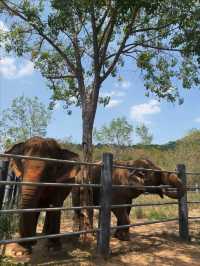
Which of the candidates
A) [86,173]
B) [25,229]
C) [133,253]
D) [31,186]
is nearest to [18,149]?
[31,186]

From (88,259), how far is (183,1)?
17.9 ft

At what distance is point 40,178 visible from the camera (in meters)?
6.29

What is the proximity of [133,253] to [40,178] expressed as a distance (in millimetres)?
2112

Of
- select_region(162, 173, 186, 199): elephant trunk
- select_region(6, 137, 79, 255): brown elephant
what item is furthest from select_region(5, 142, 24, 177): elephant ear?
select_region(162, 173, 186, 199): elephant trunk

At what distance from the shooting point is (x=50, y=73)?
35.7ft

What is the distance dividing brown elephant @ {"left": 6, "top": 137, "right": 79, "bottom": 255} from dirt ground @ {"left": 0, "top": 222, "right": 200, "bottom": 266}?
0.34 metres

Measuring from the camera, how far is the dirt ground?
622 centimetres

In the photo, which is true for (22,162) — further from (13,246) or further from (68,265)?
(68,265)

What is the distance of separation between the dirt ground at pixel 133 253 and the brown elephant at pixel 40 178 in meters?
0.34

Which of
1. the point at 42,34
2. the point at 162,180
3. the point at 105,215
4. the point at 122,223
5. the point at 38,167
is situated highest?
the point at 42,34

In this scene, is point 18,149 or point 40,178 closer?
point 40,178

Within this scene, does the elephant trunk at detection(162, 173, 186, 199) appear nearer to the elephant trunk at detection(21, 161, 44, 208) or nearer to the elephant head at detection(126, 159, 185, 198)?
the elephant head at detection(126, 159, 185, 198)

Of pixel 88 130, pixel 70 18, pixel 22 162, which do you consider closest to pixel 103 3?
pixel 70 18

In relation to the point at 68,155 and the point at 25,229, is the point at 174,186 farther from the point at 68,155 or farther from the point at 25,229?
the point at 25,229
